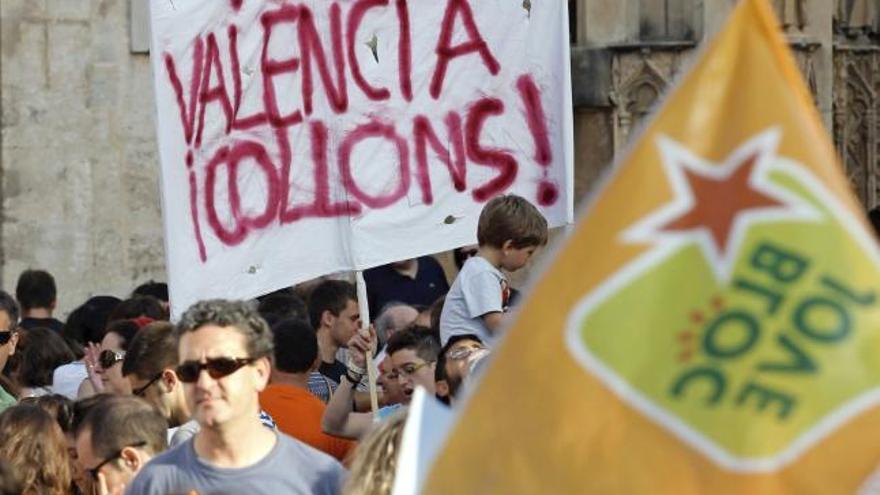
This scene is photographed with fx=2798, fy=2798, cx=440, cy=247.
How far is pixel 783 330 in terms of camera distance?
14.2 ft

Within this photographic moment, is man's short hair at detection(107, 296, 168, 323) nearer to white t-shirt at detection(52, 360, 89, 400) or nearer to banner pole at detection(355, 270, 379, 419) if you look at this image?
white t-shirt at detection(52, 360, 89, 400)

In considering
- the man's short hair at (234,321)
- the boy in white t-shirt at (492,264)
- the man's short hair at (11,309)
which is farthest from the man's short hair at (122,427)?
the man's short hair at (11,309)

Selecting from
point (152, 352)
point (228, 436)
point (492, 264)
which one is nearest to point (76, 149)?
point (492, 264)

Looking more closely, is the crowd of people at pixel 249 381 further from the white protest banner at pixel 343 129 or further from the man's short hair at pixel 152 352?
the white protest banner at pixel 343 129

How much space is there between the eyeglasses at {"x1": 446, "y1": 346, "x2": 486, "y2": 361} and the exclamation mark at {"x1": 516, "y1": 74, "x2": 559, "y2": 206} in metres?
1.08

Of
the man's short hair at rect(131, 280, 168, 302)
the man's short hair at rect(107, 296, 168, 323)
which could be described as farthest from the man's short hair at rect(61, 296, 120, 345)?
the man's short hair at rect(131, 280, 168, 302)

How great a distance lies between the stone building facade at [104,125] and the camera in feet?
51.3

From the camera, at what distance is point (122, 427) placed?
22.0ft

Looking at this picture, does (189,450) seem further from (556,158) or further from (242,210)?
(556,158)

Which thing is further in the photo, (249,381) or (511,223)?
(511,223)

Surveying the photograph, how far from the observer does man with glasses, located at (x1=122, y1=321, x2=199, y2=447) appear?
7.88 m

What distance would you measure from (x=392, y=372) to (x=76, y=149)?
8.02 m

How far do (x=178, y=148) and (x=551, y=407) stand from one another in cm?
438

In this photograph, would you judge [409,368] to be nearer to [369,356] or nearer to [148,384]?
[369,356]
